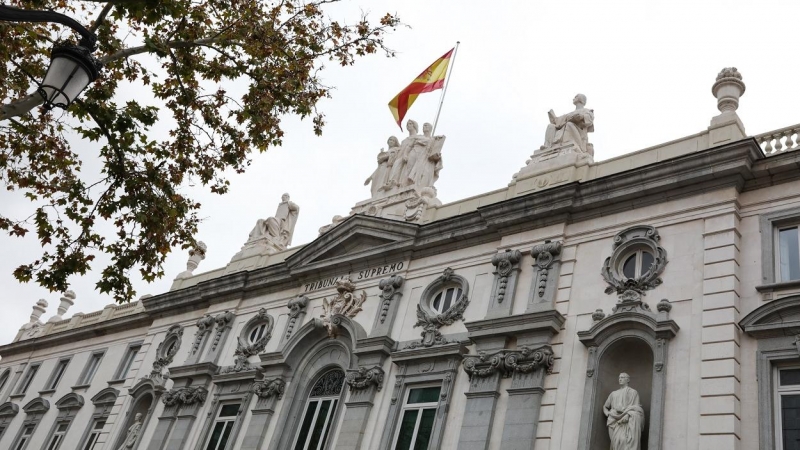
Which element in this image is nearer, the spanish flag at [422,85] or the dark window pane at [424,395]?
→ the dark window pane at [424,395]

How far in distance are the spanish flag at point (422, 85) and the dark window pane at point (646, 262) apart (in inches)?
397

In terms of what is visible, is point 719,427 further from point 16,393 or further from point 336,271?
point 16,393

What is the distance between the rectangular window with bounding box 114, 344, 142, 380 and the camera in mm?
30420

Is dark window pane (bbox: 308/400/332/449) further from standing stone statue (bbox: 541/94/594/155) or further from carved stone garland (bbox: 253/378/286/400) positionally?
standing stone statue (bbox: 541/94/594/155)

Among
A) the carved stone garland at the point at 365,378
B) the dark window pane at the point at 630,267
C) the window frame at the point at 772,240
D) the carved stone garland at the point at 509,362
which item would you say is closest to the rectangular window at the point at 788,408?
the window frame at the point at 772,240

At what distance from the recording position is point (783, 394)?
13133mm

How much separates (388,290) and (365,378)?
2.69 meters

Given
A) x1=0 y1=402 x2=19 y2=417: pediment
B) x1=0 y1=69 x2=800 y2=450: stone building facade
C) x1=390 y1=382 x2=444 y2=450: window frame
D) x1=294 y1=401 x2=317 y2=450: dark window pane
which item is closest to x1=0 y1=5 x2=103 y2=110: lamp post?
x1=0 y1=69 x2=800 y2=450: stone building facade

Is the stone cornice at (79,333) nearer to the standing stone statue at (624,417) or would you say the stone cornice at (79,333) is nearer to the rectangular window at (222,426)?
the rectangular window at (222,426)

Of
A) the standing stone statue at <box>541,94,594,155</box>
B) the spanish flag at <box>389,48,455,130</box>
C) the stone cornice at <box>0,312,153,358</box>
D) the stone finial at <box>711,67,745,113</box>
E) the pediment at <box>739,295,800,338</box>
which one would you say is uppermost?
the spanish flag at <box>389,48,455,130</box>

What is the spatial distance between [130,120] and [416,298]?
9572mm

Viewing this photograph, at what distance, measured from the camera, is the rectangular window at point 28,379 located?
35531mm

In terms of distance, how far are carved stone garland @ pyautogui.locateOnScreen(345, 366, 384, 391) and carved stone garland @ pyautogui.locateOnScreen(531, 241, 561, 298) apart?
472cm

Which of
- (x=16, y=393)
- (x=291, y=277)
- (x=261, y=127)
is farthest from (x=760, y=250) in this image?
(x=16, y=393)
